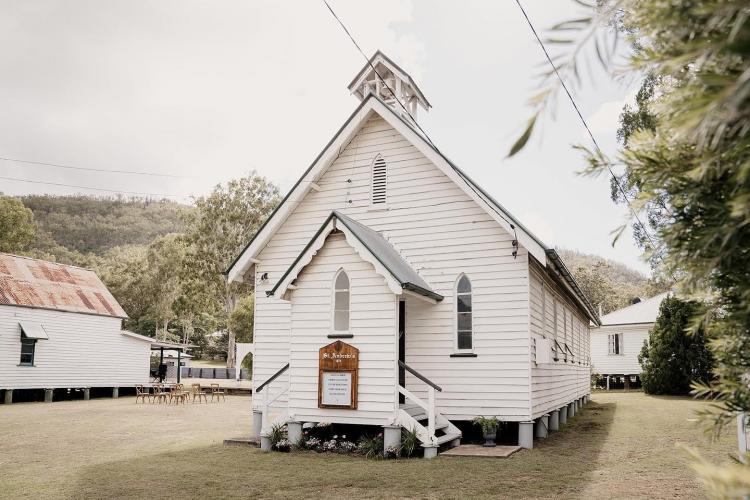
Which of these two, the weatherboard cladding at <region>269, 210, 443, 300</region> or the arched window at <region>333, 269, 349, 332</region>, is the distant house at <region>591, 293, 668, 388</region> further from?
the arched window at <region>333, 269, 349, 332</region>

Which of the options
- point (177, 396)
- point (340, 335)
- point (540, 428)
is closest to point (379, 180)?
point (340, 335)

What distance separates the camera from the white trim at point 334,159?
14062mm

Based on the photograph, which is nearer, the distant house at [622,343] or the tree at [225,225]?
the distant house at [622,343]

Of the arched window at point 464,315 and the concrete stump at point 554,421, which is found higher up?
the arched window at point 464,315

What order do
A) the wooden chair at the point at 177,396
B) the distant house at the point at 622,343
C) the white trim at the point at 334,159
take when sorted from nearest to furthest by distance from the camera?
the white trim at the point at 334,159 → the wooden chair at the point at 177,396 → the distant house at the point at 622,343

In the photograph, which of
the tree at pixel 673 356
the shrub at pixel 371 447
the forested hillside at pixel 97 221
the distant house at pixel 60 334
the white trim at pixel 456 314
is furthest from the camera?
the forested hillside at pixel 97 221

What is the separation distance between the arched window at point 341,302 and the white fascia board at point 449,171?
352 cm

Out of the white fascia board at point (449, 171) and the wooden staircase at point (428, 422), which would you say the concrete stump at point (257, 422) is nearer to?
the wooden staircase at point (428, 422)

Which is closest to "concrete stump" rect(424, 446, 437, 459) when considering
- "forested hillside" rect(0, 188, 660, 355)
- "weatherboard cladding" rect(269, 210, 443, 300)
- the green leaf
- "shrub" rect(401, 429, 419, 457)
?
"shrub" rect(401, 429, 419, 457)

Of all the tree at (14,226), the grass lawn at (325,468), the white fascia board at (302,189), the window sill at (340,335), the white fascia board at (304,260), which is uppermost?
the tree at (14,226)

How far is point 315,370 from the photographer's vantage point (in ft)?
45.2

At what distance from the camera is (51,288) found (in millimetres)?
33094

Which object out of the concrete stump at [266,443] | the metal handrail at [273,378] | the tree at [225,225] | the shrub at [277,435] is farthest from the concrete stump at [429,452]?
the tree at [225,225]

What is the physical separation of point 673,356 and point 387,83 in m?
21.8
